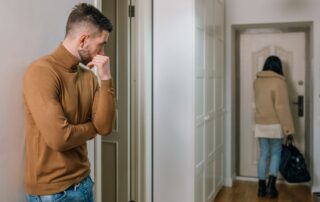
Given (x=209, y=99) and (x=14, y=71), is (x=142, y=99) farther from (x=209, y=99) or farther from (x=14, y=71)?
(x=14, y=71)

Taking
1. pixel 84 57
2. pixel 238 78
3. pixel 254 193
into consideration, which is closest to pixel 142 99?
pixel 84 57

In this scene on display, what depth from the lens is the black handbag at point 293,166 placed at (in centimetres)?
423

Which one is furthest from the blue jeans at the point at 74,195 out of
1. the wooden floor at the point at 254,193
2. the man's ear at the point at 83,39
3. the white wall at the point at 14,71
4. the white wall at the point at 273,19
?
the white wall at the point at 273,19

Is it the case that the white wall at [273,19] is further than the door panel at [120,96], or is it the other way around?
the white wall at [273,19]

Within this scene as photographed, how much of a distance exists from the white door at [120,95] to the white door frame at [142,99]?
2.3 inches

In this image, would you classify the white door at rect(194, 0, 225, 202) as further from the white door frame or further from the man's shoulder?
the man's shoulder

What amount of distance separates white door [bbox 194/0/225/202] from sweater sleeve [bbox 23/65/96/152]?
6.21 ft

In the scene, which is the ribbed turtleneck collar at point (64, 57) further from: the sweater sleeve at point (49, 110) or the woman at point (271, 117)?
the woman at point (271, 117)

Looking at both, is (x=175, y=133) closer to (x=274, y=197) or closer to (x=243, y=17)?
(x=274, y=197)

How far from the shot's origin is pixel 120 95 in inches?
128

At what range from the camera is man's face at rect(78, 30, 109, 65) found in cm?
154

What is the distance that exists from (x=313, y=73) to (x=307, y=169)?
3.74 ft

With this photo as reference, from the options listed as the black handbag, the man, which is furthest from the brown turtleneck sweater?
the black handbag

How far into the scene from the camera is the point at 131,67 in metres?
3.18
